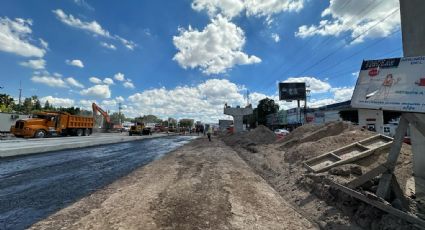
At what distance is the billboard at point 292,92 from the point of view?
7269cm

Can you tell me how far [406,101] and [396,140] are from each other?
0.72m

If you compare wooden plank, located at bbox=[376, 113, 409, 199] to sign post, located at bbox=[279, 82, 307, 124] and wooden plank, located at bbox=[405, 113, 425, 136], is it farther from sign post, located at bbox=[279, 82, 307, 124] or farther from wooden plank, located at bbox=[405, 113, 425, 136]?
sign post, located at bbox=[279, 82, 307, 124]

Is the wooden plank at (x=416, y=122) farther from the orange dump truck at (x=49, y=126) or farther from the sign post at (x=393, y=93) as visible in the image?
the orange dump truck at (x=49, y=126)

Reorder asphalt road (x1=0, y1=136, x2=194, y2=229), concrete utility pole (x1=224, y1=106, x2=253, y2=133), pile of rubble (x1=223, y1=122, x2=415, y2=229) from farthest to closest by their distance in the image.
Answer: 1. concrete utility pole (x1=224, y1=106, x2=253, y2=133)
2. asphalt road (x1=0, y1=136, x2=194, y2=229)
3. pile of rubble (x1=223, y1=122, x2=415, y2=229)

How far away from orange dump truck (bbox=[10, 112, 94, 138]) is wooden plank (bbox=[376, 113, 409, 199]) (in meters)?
33.5

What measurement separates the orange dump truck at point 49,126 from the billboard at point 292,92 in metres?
45.7

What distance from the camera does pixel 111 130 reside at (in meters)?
73.2

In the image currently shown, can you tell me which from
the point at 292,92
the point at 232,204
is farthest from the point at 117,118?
the point at 232,204

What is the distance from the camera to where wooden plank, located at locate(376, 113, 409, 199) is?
5.48 m

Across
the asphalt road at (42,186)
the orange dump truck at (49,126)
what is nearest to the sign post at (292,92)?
the orange dump truck at (49,126)

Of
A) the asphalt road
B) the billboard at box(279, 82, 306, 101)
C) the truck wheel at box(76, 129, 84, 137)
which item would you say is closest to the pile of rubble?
the asphalt road

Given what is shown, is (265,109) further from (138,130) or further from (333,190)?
(333,190)

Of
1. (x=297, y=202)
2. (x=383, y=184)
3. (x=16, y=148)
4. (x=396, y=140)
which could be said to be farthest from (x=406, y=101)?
(x=16, y=148)

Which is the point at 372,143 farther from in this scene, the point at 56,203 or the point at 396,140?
the point at 56,203
